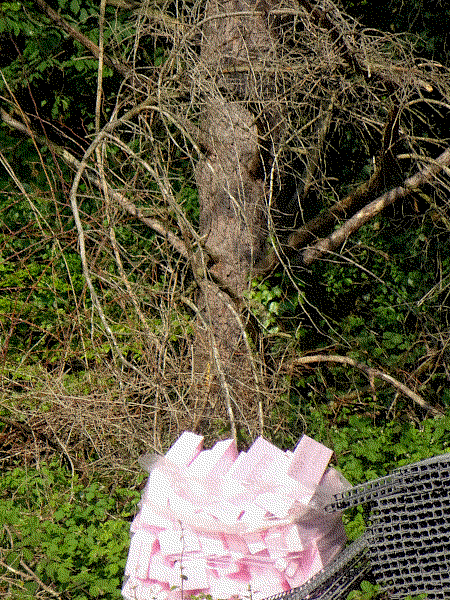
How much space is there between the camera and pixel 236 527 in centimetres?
297

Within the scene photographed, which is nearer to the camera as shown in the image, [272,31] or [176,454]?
[176,454]

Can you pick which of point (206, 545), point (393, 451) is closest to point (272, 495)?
point (206, 545)

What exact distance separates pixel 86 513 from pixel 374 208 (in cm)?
301

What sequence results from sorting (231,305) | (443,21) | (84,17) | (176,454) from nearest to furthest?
(176,454)
(231,305)
(84,17)
(443,21)

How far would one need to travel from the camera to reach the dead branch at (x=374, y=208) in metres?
4.86

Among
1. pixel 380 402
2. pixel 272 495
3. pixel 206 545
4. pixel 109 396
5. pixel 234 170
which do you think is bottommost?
pixel 380 402

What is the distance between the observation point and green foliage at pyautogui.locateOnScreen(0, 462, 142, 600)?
335 centimetres

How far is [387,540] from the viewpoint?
290 cm

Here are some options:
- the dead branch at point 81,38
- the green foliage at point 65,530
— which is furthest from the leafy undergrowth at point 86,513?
the dead branch at point 81,38

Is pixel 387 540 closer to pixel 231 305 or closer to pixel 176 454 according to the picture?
pixel 176 454

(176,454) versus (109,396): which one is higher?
(176,454)

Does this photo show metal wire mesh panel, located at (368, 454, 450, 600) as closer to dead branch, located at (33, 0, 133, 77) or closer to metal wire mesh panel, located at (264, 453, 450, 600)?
metal wire mesh panel, located at (264, 453, 450, 600)

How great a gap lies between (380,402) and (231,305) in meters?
1.69

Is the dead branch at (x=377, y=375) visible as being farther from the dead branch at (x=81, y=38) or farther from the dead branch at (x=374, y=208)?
the dead branch at (x=81, y=38)
